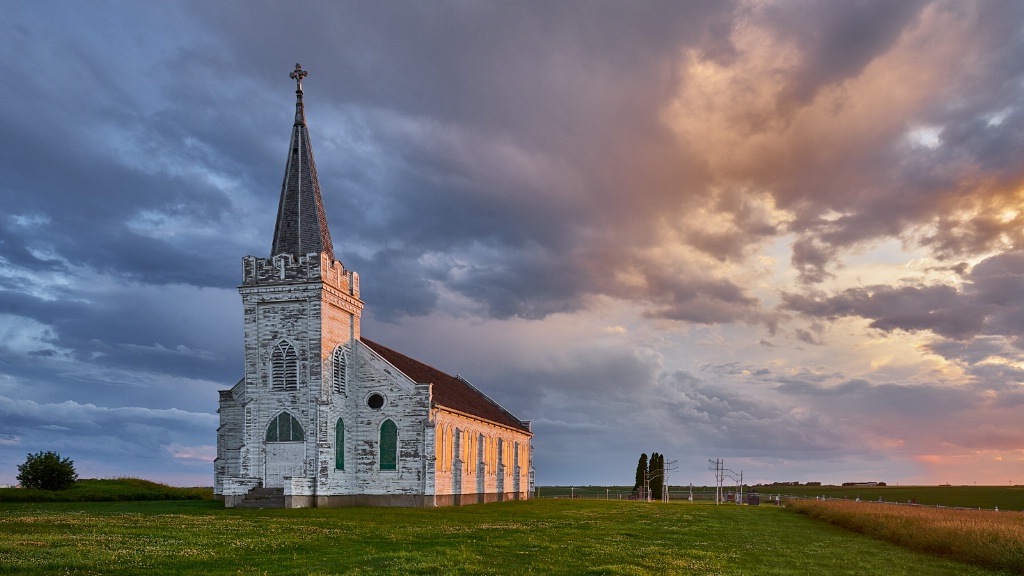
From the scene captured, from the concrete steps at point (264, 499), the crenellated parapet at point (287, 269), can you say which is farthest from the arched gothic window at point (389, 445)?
the crenellated parapet at point (287, 269)

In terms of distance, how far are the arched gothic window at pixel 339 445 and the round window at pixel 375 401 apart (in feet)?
7.23

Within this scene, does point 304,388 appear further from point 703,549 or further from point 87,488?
point 703,549

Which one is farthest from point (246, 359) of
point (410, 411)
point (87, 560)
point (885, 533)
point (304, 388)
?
point (885, 533)

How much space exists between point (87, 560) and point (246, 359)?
3314cm

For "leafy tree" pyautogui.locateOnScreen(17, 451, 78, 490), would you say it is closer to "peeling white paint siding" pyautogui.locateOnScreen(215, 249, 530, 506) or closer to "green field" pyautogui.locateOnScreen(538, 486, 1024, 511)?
"peeling white paint siding" pyautogui.locateOnScreen(215, 249, 530, 506)

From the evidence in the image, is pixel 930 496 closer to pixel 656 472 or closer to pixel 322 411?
pixel 656 472

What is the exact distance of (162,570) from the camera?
59.8ft

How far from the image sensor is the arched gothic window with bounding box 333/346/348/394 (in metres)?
52.3

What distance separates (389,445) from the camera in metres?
53.1

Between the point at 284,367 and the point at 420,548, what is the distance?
30244 mm

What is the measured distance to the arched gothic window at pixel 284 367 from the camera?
165 feet

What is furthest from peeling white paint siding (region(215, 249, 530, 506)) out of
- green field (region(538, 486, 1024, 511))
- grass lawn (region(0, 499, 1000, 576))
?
green field (region(538, 486, 1024, 511))

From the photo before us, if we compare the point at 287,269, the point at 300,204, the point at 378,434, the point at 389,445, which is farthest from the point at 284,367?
the point at 300,204

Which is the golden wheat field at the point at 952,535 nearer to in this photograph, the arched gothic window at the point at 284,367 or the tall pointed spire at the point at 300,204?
the arched gothic window at the point at 284,367
